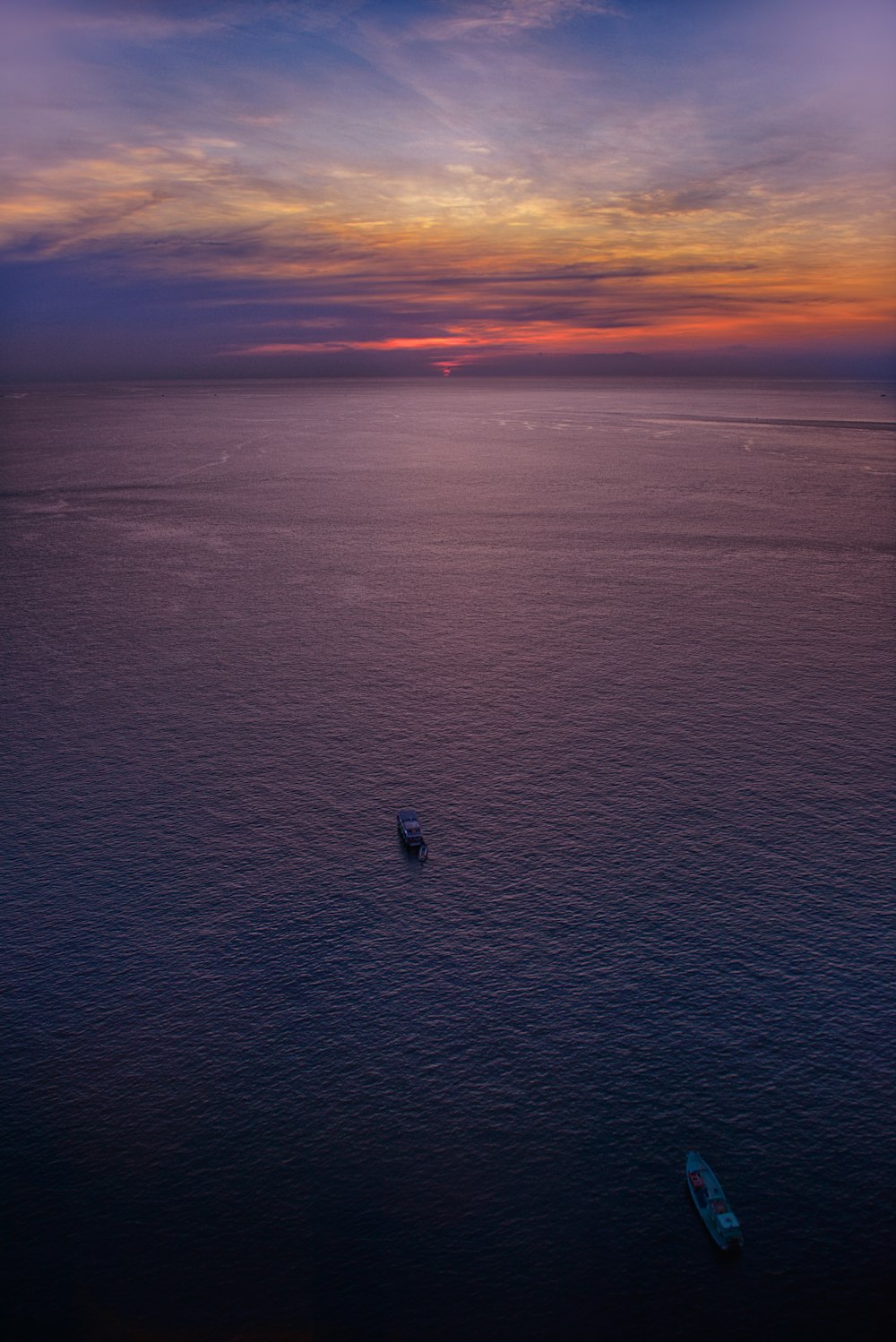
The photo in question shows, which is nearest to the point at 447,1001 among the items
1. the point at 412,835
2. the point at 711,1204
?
the point at 412,835

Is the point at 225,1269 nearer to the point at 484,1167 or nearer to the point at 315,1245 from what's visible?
the point at 315,1245

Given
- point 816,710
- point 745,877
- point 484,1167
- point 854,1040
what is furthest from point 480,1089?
point 816,710

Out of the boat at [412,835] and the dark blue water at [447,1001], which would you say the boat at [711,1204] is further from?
the boat at [412,835]

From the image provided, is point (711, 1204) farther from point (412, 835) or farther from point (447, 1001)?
point (412, 835)

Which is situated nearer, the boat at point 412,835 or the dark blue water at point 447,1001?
the dark blue water at point 447,1001

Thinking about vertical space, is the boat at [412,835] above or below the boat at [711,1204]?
above

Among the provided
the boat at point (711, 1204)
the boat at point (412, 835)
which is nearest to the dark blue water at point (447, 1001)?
the boat at point (711, 1204)
